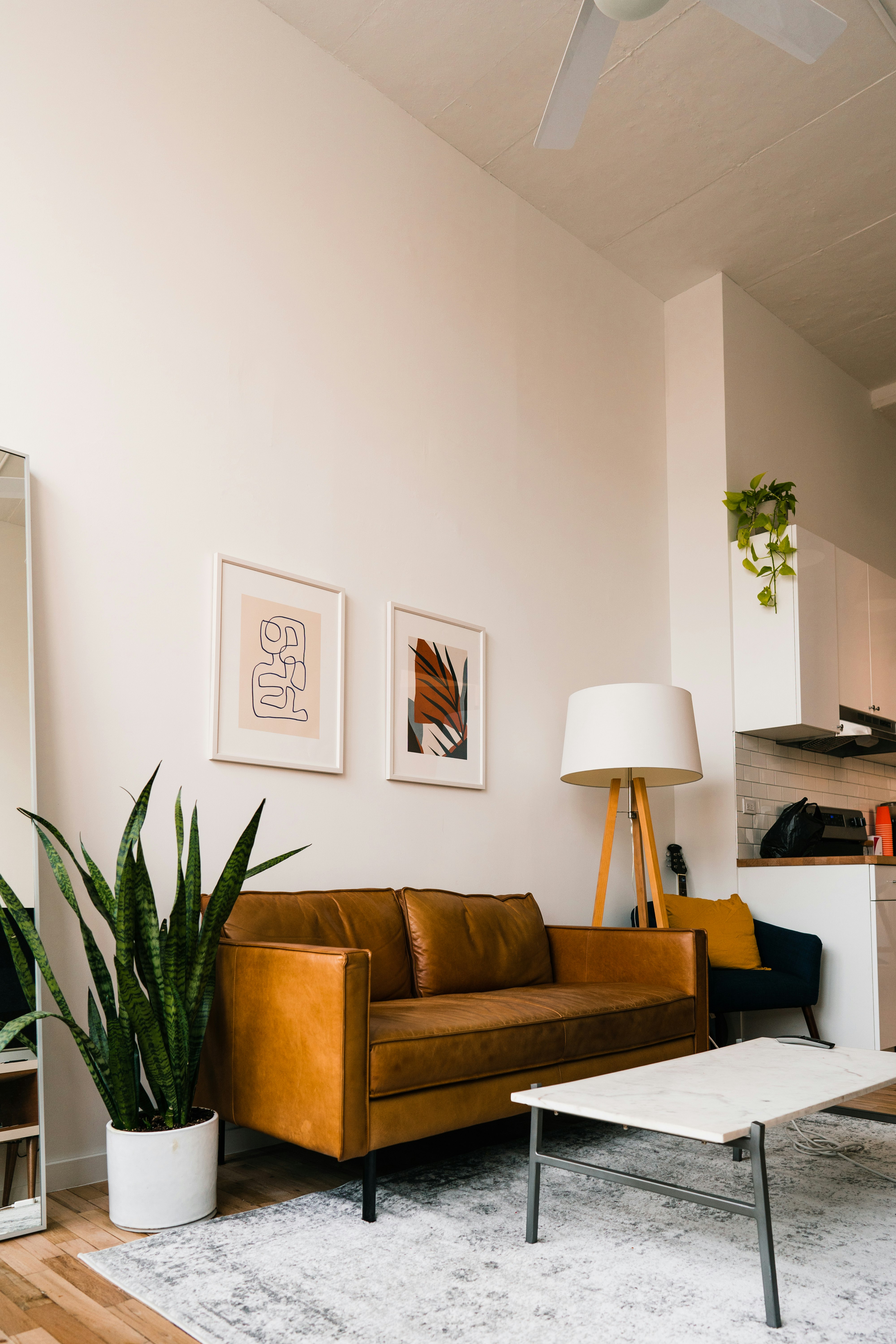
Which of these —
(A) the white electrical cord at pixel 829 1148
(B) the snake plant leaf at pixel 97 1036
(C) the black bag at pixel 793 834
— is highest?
(C) the black bag at pixel 793 834

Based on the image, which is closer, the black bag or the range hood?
the black bag

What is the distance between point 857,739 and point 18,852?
162 inches

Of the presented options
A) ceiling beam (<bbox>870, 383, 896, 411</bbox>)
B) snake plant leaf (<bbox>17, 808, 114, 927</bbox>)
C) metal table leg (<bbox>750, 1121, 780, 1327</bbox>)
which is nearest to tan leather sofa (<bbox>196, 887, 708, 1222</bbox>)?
snake plant leaf (<bbox>17, 808, 114, 927</bbox>)

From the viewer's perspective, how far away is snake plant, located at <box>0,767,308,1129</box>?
2.27m

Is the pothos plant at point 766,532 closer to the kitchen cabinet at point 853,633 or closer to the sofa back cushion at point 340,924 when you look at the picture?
the kitchen cabinet at point 853,633

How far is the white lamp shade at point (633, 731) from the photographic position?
372cm

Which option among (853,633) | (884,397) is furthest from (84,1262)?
(884,397)

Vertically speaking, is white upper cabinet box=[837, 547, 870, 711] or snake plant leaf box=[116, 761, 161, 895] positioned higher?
white upper cabinet box=[837, 547, 870, 711]

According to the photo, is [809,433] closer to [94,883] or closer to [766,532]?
[766,532]

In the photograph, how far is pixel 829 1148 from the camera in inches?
115

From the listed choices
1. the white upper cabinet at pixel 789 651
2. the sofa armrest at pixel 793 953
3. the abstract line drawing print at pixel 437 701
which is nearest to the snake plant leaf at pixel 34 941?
the abstract line drawing print at pixel 437 701

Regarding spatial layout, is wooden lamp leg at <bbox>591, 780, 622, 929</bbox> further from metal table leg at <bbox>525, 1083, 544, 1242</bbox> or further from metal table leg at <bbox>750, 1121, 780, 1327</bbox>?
metal table leg at <bbox>750, 1121, 780, 1327</bbox>

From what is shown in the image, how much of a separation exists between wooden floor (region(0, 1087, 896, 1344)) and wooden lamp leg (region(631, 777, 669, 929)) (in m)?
1.03

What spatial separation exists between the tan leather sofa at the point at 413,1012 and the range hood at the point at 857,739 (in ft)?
6.79
